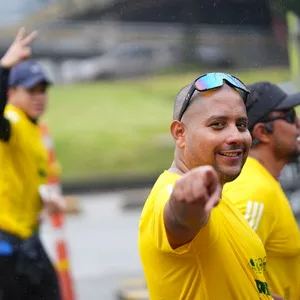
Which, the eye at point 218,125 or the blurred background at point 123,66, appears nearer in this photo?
the eye at point 218,125

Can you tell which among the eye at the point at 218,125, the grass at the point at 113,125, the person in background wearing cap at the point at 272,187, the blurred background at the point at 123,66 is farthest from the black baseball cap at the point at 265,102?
the grass at the point at 113,125

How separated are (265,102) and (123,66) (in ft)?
42.4

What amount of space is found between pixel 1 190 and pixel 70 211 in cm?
752

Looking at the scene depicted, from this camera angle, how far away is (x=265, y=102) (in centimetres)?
421

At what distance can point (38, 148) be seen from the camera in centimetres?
587

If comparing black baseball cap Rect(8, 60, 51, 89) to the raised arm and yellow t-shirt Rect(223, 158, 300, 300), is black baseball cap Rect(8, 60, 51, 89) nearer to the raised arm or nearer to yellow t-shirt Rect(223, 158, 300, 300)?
yellow t-shirt Rect(223, 158, 300, 300)

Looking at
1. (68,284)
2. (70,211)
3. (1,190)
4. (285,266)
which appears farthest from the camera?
(70,211)

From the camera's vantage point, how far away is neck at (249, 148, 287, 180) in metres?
4.20

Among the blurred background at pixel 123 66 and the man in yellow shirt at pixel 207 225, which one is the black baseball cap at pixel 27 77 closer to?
the man in yellow shirt at pixel 207 225

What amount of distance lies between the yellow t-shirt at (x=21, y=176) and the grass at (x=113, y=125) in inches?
366

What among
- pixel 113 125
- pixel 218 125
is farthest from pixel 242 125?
pixel 113 125

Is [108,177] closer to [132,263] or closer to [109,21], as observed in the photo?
[109,21]

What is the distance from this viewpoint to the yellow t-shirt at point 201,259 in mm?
2736

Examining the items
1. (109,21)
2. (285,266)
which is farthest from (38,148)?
(109,21)
